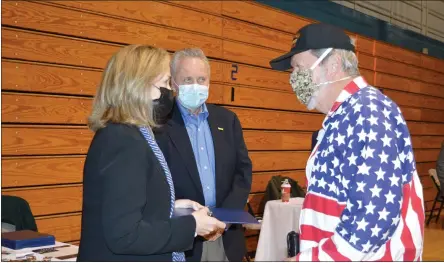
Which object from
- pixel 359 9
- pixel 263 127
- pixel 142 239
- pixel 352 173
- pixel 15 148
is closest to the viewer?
pixel 352 173

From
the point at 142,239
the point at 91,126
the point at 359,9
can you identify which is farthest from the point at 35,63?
the point at 359,9

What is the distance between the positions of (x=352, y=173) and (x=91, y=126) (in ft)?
2.74

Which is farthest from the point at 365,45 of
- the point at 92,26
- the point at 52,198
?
the point at 52,198

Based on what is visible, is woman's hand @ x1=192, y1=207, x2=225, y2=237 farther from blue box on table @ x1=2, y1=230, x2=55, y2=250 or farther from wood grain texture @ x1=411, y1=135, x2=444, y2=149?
wood grain texture @ x1=411, y1=135, x2=444, y2=149

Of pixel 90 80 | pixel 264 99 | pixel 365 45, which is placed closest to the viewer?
pixel 90 80

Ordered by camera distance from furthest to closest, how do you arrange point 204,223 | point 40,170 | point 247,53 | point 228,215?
→ point 247,53 < point 40,170 < point 228,215 < point 204,223

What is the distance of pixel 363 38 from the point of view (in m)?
8.02

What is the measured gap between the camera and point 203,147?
276cm

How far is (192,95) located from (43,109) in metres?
1.76

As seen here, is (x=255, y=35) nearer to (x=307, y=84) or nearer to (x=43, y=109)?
(x=43, y=109)

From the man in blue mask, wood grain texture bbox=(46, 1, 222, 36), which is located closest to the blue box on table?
the man in blue mask

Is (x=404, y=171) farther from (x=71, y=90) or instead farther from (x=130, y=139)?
(x=71, y=90)

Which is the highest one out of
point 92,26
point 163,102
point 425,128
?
point 92,26

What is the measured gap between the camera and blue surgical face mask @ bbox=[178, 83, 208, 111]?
2852mm
